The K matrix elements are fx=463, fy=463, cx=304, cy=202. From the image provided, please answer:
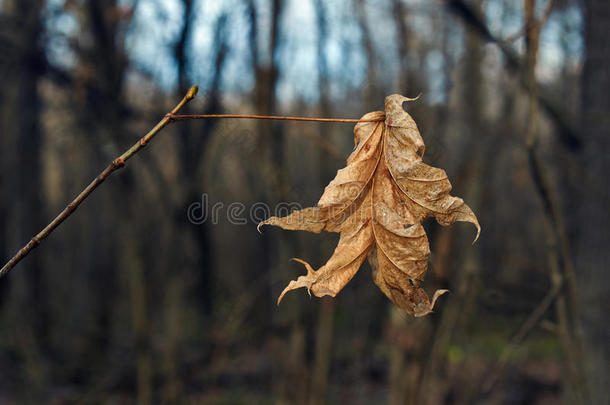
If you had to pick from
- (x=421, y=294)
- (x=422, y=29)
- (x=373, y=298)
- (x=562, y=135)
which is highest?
(x=422, y=29)

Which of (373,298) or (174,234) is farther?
(373,298)

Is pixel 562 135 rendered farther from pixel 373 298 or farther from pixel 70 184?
pixel 70 184

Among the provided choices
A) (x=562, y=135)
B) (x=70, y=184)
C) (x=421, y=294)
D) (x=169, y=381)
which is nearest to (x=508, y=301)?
A: (x=421, y=294)

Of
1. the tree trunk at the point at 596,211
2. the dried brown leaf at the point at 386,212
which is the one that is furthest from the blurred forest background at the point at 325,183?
the dried brown leaf at the point at 386,212

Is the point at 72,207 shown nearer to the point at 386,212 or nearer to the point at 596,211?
the point at 386,212

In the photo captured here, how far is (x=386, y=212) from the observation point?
3.08 feet

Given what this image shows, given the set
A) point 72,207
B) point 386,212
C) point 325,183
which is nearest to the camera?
point 72,207

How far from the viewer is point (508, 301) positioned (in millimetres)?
1806

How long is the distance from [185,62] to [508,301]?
2133 mm

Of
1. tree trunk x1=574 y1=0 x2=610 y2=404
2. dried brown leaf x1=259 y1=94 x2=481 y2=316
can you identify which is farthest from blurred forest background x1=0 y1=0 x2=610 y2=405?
dried brown leaf x1=259 y1=94 x2=481 y2=316

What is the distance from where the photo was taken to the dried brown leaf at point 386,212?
2.86ft

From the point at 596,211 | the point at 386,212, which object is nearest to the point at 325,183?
the point at 596,211

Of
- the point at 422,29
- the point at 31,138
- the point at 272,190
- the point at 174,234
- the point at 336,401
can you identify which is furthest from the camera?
the point at 422,29

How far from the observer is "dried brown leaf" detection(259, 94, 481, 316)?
0.87m
